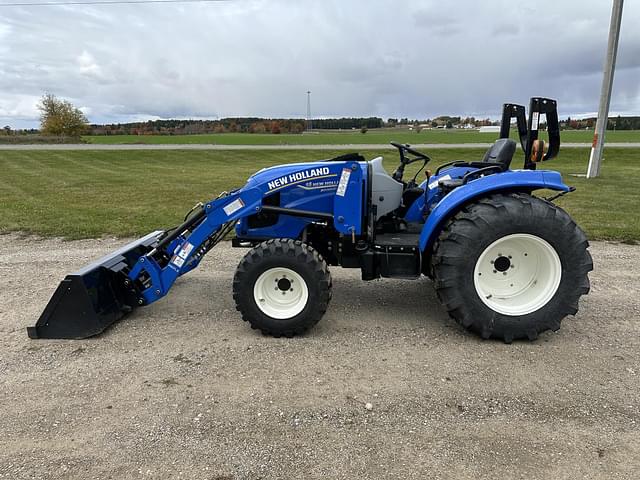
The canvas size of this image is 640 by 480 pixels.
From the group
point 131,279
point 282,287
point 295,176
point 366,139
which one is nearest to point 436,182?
point 295,176

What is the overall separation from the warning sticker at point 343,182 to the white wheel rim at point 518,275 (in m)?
1.29

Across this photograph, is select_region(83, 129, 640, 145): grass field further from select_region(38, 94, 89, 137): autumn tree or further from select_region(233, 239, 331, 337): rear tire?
select_region(233, 239, 331, 337): rear tire

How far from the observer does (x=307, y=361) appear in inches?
142

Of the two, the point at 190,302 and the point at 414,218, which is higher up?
the point at 414,218

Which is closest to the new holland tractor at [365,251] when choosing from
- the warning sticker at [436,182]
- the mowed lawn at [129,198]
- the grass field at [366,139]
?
the warning sticker at [436,182]

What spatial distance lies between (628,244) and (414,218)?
4264 mm

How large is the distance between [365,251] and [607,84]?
13923 mm

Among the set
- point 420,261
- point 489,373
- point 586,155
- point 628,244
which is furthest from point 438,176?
point 586,155

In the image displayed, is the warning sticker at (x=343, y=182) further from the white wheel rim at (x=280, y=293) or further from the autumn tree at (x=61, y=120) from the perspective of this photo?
the autumn tree at (x=61, y=120)

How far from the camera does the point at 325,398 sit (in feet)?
10.2

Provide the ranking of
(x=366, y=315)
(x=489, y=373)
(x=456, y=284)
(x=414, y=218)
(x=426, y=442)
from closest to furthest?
1. (x=426, y=442)
2. (x=489, y=373)
3. (x=456, y=284)
4. (x=366, y=315)
5. (x=414, y=218)

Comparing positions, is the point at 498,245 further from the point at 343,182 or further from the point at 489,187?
the point at 343,182

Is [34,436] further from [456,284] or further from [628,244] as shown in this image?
[628,244]

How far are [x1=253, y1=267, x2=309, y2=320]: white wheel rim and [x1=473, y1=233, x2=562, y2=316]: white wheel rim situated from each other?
1.46 metres
